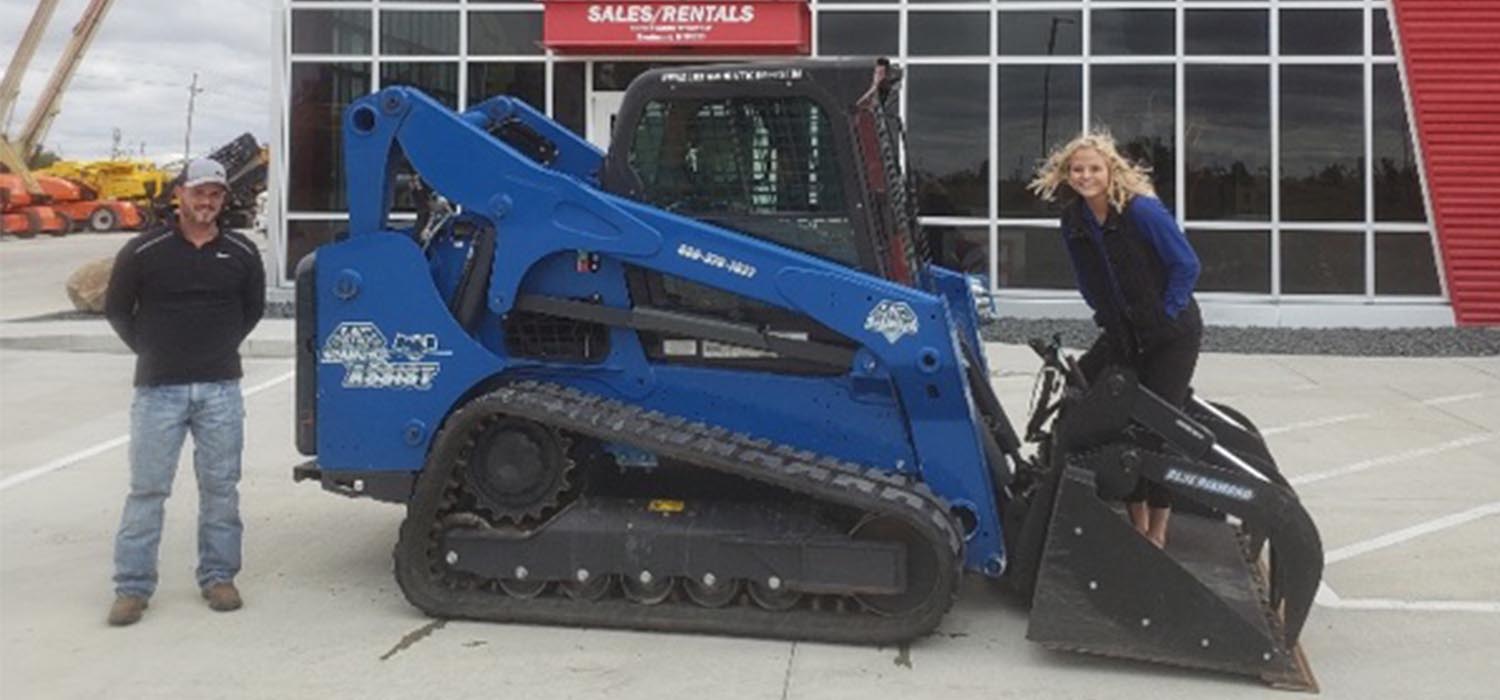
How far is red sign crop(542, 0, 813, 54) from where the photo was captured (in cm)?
1432

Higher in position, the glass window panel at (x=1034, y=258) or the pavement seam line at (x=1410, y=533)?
the glass window panel at (x=1034, y=258)

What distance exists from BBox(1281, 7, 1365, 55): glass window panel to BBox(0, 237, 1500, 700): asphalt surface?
7463 mm

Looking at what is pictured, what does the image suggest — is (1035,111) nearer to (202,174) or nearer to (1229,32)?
(1229,32)

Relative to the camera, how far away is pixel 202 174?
490 cm

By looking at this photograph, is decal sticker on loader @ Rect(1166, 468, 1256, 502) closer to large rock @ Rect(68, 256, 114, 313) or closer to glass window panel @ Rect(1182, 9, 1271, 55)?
glass window panel @ Rect(1182, 9, 1271, 55)

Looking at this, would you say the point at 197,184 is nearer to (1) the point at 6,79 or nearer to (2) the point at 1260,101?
(2) the point at 1260,101

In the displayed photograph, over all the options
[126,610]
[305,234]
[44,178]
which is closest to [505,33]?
[305,234]

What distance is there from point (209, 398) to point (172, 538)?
144cm

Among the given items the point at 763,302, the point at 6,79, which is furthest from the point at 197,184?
the point at 6,79

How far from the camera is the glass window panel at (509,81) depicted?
15250mm

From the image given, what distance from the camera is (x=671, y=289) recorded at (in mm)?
5027

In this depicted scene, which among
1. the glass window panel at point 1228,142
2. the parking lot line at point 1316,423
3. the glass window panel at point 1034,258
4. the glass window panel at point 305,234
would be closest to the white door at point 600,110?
the glass window panel at point 305,234

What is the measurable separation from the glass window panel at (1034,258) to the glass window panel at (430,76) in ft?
21.5

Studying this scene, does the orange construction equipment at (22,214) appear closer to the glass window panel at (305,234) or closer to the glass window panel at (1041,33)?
the glass window panel at (305,234)
